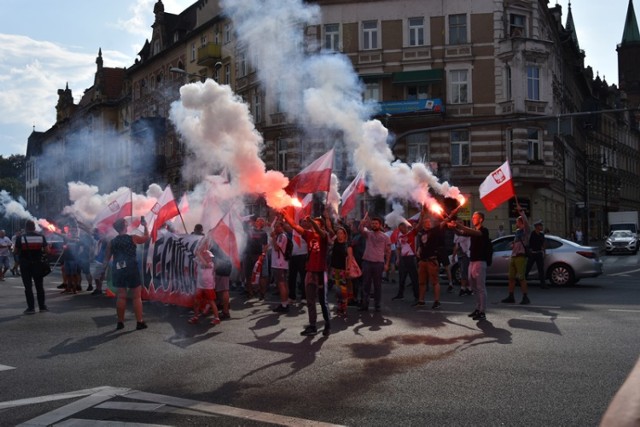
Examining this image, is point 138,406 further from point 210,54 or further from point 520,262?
point 210,54

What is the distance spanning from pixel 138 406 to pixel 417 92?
3112 centimetres

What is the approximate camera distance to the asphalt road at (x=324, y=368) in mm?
5555

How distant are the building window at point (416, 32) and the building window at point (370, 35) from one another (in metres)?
1.84

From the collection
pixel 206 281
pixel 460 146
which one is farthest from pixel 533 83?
pixel 206 281

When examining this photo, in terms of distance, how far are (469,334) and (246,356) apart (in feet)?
10.8

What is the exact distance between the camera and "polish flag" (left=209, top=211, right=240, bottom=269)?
1162 cm

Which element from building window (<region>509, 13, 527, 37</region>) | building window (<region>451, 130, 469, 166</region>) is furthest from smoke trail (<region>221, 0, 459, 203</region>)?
building window (<region>509, 13, 527, 37</region>)

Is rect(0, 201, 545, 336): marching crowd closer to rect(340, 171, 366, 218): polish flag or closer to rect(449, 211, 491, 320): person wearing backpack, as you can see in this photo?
rect(449, 211, 491, 320): person wearing backpack

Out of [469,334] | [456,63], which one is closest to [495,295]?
[469,334]

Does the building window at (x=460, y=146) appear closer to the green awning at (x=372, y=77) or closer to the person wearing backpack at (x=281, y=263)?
the green awning at (x=372, y=77)

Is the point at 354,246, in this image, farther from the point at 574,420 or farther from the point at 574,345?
the point at 574,420

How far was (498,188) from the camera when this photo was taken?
13.7 metres

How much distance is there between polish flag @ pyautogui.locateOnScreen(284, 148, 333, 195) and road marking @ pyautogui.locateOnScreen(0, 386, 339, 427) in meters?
5.74

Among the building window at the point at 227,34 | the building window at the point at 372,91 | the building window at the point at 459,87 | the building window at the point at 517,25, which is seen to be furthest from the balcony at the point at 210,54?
the building window at the point at 517,25
